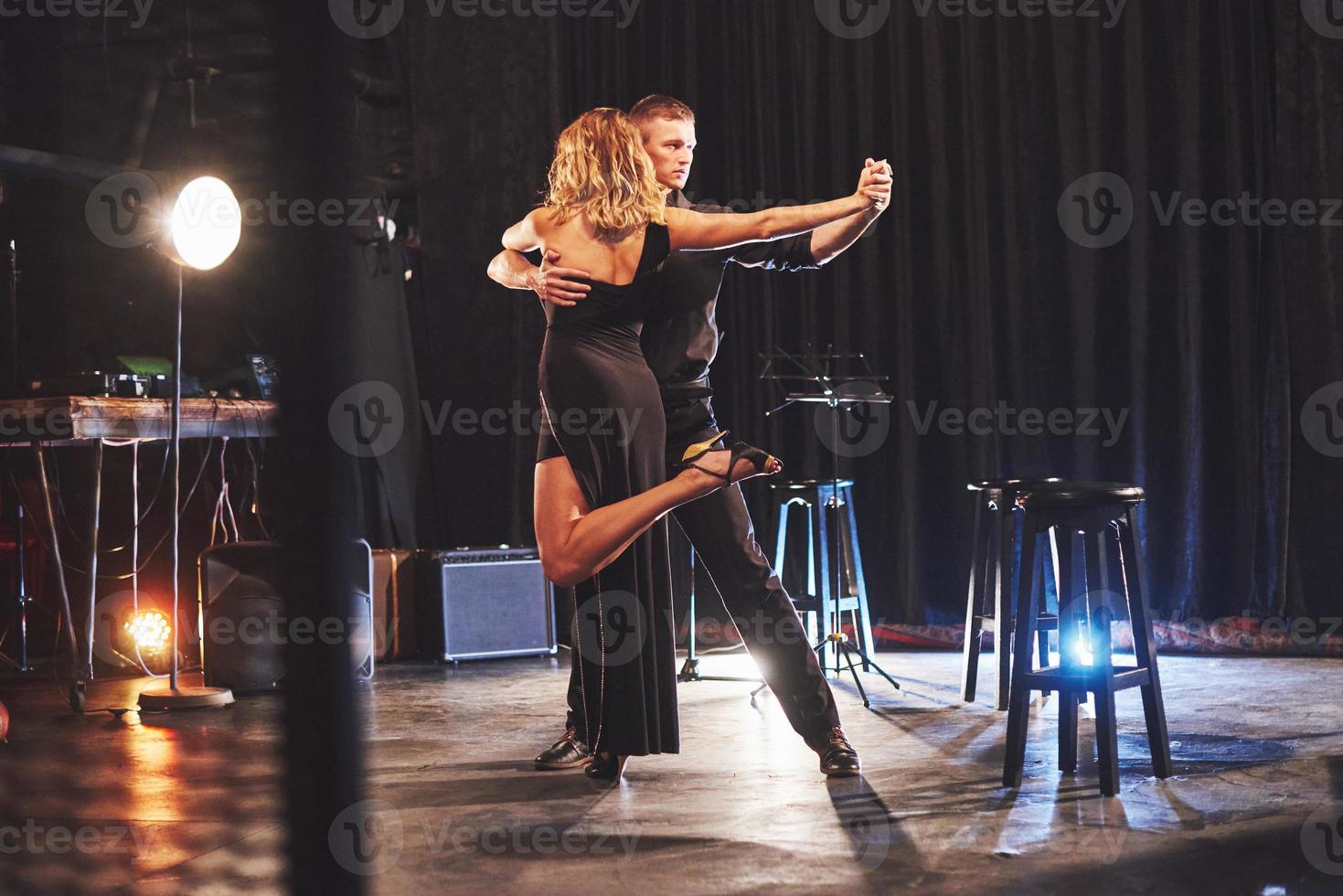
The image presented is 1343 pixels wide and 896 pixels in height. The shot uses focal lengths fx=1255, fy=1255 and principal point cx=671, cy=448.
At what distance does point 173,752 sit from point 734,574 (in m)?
1.75

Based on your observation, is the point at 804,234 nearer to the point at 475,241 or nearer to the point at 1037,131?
Result: the point at 1037,131

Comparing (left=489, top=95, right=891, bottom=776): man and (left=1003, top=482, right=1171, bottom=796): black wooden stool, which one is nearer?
(left=1003, top=482, right=1171, bottom=796): black wooden stool

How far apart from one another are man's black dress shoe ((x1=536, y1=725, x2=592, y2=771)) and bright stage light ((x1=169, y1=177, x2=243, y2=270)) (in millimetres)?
2169

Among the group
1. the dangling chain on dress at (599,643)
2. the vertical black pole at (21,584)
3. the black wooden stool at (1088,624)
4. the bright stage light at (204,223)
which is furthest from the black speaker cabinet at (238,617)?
the black wooden stool at (1088,624)

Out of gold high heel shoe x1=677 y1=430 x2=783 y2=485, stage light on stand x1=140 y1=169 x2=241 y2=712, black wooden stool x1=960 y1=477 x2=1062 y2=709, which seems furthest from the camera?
stage light on stand x1=140 y1=169 x2=241 y2=712

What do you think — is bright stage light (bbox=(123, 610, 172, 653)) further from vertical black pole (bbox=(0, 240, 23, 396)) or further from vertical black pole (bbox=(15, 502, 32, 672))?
vertical black pole (bbox=(0, 240, 23, 396))

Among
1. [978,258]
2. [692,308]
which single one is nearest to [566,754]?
[692,308]

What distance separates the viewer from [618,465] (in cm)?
291

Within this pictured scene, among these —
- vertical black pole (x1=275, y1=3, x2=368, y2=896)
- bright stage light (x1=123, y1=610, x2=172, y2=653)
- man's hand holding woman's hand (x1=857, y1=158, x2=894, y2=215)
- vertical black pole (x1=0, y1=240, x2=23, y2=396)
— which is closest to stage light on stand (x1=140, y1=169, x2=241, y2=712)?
bright stage light (x1=123, y1=610, x2=172, y2=653)

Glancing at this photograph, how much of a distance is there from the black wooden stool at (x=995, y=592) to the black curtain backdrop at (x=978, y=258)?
1036 millimetres

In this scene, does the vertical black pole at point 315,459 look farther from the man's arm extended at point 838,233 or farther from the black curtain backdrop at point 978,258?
the black curtain backdrop at point 978,258

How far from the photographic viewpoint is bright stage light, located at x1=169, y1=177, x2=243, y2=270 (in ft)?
13.9

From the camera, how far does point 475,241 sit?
6.08 m

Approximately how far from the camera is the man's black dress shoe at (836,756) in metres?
3.01
